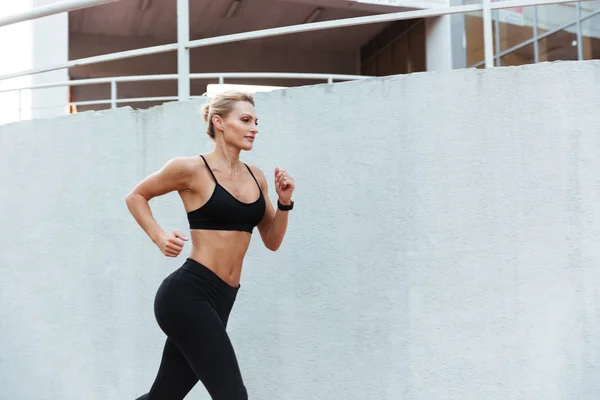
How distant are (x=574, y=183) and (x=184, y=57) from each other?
209cm

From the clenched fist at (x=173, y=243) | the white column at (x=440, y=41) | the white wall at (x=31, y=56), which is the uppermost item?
the white column at (x=440, y=41)

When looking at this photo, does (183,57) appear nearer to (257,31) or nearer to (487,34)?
(257,31)

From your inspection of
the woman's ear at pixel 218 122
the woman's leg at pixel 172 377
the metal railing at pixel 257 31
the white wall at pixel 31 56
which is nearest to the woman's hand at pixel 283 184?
the woman's ear at pixel 218 122

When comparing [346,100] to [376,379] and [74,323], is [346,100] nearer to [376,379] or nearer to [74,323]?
[376,379]

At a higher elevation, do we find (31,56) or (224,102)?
(31,56)

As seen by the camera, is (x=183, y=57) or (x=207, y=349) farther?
(x=183, y=57)

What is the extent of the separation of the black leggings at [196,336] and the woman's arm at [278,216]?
30cm

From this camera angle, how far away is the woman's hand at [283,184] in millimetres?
3018

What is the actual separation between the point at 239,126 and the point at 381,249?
37.2 inches

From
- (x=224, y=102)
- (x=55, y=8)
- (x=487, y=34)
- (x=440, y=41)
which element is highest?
(x=440, y=41)

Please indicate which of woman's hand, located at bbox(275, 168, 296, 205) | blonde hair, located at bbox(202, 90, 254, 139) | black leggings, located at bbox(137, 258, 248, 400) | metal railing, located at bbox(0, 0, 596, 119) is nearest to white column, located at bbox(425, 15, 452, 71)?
metal railing, located at bbox(0, 0, 596, 119)

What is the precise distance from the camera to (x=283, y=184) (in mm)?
3021

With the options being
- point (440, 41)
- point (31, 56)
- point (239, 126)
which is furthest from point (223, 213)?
point (440, 41)

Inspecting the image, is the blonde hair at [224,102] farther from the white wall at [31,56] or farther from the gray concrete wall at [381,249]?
the white wall at [31,56]
